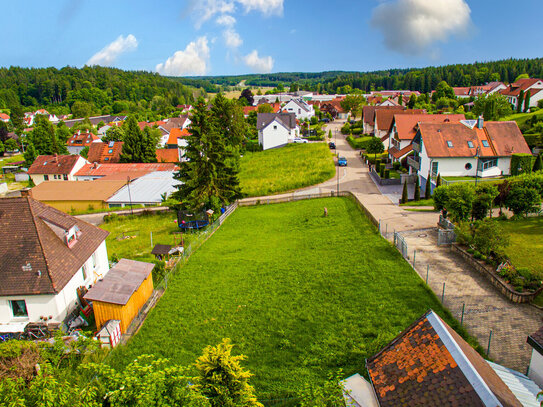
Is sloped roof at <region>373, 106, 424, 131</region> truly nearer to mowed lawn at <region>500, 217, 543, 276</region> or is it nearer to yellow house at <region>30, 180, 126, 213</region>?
mowed lawn at <region>500, 217, 543, 276</region>

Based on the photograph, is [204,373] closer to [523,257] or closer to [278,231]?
[523,257]

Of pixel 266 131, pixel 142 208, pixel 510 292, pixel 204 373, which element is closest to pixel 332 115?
pixel 266 131

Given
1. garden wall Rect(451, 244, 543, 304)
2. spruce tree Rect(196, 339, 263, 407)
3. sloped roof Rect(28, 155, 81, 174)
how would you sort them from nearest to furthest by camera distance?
spruce tree Rect(196, 339, 263, 407) → garden wall Rect(451, 244, 543, 304) → sloped roof Rect(28, 155, 81, 174)

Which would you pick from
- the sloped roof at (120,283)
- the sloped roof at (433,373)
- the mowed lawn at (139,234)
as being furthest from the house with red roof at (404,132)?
the sloped roof at (433,373)

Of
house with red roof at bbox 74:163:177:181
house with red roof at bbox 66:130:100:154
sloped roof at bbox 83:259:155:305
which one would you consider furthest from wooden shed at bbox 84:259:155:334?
house with red roof at bbox 66:130:100:154

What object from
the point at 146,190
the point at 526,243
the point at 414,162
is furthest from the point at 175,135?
the point at 526,243

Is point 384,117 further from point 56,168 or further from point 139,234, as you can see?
point 56,168
